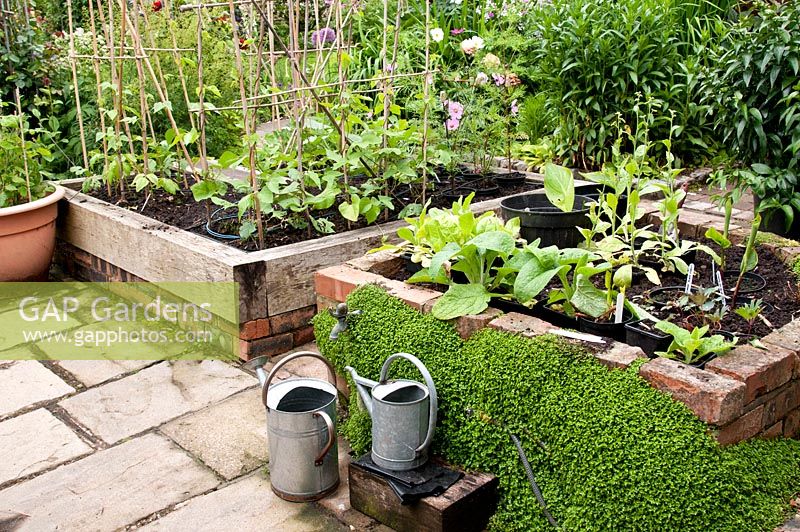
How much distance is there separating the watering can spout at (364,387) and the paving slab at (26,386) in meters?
1.43

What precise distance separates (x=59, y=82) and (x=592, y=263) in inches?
180

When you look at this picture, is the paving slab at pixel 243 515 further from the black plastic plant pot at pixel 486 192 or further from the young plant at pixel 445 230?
the black plastic plant pot at pixel 486 192

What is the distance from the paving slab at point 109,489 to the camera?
Result: 8.34 ft

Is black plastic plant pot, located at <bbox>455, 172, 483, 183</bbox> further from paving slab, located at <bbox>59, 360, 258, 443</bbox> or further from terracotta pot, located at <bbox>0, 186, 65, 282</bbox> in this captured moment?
terracotta pot, located at <bbox>0, 186, 65, 282</bbox>

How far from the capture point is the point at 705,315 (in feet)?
8.54

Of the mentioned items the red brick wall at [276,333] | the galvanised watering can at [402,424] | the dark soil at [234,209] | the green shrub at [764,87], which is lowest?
the red brick wall at [276,333]

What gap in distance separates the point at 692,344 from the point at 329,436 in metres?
1.11

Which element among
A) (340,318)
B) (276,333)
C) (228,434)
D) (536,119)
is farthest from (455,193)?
(536,119)

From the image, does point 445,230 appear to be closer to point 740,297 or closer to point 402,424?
point 402,424

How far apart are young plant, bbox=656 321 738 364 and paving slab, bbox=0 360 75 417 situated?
2.41 metres

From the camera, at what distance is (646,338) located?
8.11 feet

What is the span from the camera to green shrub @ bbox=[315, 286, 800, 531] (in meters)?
2.10

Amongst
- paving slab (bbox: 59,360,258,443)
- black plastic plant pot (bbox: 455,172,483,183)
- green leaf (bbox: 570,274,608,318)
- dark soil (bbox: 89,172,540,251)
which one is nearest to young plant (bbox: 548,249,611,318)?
green leaf (bbox: 570,274,608,318)

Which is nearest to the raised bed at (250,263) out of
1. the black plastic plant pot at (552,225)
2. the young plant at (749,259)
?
the black plastic plant pot at (552,225)
